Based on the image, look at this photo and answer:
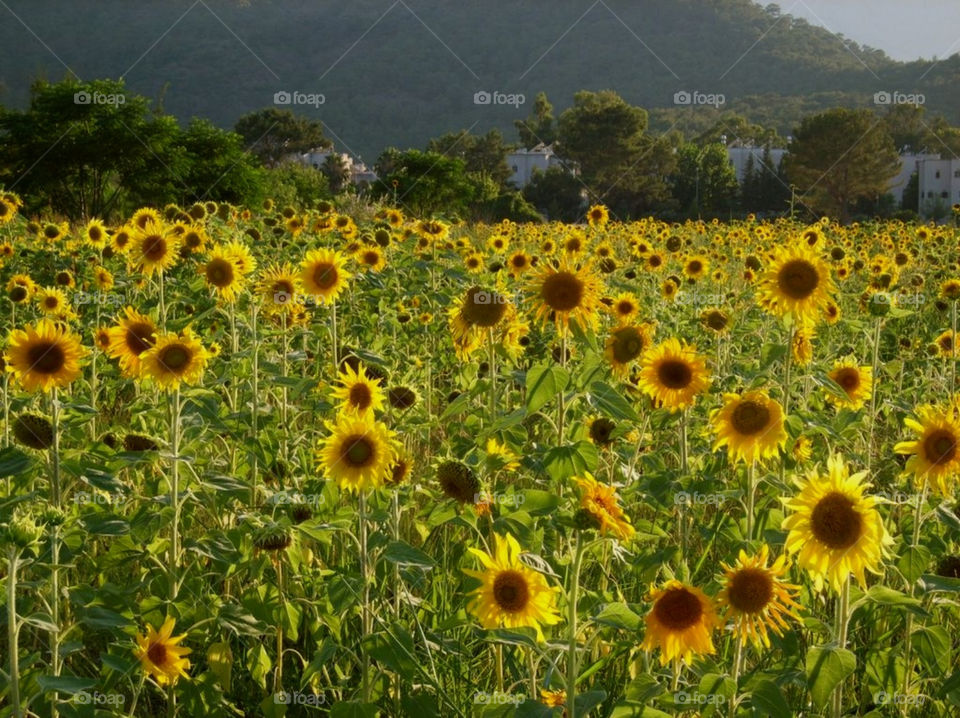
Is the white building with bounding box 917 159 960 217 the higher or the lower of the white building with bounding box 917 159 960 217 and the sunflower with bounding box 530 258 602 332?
the higher

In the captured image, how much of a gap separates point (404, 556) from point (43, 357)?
4.88 ft

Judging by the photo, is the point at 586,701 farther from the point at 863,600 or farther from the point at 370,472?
the point at 370,472

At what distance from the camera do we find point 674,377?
296cm

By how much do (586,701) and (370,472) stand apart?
2.94 feet

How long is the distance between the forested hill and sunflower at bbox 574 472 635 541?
7380 centimetres

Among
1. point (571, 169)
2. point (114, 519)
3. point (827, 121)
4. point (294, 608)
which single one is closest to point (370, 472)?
point (294, 608)

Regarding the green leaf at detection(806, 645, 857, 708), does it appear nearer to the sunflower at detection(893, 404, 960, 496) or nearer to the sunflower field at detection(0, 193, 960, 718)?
the sunflower field at detection(0, 193, 960, 718)

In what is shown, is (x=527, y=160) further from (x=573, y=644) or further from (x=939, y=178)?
(x=573, y=644)

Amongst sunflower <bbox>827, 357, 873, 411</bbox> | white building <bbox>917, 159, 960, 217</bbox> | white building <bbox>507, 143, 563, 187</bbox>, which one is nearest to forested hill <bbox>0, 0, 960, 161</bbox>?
white building <bbox>917, 159, 960, 217</bbox>

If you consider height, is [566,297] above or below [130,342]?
above

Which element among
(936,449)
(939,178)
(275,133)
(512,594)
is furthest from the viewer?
(275,133)

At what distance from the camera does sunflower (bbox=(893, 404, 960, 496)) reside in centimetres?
254

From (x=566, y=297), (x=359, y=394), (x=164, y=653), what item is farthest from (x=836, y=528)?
(x=164, y=653)

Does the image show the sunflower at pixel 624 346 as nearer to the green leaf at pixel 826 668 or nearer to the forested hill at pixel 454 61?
the green leaf at pixel 826 668
